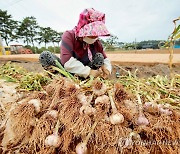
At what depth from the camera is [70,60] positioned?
1.51 m

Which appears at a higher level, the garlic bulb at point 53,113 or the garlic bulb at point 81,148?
the garlic bulb at point 53,113

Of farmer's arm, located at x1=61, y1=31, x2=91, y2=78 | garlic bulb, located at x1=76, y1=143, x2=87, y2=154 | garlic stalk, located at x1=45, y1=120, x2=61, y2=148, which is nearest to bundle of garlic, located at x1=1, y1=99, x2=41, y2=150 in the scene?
garlic stalk, located at x1=45, y1=120, x2=61, y2=148

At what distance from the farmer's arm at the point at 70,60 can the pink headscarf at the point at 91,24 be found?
0.57 ft

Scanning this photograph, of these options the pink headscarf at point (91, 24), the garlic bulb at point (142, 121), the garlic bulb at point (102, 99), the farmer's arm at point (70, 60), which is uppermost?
the pink headscarf at point (91, 24)

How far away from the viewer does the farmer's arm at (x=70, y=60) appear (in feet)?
4.79

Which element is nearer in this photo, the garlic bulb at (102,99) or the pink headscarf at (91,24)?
the garlic bulb at (102,99)

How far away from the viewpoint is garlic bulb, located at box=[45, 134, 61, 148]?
2.41 ft

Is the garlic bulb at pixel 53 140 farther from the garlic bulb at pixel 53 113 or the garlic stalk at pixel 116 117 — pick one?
the garlic stalk at pixel 116 117

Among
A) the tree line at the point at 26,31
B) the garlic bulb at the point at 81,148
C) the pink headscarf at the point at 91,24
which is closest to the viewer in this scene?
the garlic bulb at the point at 81,148

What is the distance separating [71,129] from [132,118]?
23 cm

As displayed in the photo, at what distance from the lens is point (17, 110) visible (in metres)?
0.82

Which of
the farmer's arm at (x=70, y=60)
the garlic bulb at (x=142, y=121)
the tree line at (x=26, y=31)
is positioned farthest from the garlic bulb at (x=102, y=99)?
the tree line at (x=26, y=31)

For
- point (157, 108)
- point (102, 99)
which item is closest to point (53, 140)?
point (102, 99)

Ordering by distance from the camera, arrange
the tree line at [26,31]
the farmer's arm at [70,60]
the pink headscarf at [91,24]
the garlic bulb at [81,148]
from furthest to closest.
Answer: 1. the tree line at [26,31]
2. the farmer's arm at [70,60]
3. the pink headscarf at [91,24]
4. the garlic bulb at [81,148]
